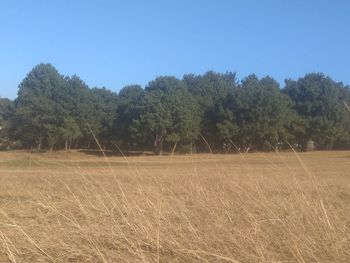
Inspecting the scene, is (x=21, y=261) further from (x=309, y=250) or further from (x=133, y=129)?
(x=133, y=129)

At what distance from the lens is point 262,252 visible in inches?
143

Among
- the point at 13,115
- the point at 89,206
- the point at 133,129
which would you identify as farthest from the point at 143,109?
the point at 89,206

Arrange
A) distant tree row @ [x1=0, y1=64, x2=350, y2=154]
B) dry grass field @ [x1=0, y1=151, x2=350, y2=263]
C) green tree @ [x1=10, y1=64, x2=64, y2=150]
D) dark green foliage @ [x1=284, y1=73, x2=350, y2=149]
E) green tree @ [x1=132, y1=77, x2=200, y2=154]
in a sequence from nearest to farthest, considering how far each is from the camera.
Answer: dry grass field @ [x1=0, y1=151, x2=350, y2=263], dark green foliage @ [x1=284, y1=73, x2=350, y2=149], distant tree row @ [x1=0, y1=64, x2=350, y2=154], green tree @ [x1=132, y1=77, x2=200, y2=154], green tree @ [x1=10, y1=64, x2=64, y2=150]

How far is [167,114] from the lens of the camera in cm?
6606

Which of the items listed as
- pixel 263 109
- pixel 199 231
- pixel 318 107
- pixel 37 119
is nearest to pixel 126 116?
pixel 37 119

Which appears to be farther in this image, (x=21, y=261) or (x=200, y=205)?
(x=200, y=205)

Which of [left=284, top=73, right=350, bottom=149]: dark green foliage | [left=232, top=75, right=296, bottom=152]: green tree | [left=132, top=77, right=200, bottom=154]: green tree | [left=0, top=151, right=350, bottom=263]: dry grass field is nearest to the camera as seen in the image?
[left=0, top=151, right=350, bottom=263]: dry grass field

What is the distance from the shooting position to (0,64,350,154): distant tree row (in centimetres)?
6247

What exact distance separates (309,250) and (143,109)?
212 ft

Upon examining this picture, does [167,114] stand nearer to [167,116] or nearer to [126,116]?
[167,116]

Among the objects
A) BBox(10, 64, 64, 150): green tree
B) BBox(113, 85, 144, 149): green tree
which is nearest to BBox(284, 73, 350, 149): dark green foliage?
BBox(113, 85, 144, 149): green tree

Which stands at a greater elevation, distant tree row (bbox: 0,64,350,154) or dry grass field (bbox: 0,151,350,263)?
distant tree row (bbox: 0,64,350,154)

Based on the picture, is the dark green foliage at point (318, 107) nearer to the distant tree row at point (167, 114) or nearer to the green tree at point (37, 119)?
the distant tree row at point (167, 114)

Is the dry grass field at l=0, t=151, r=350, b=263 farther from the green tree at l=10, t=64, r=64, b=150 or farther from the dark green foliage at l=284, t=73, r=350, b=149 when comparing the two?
the green tree at l=10, t=64, r=64, b=150
